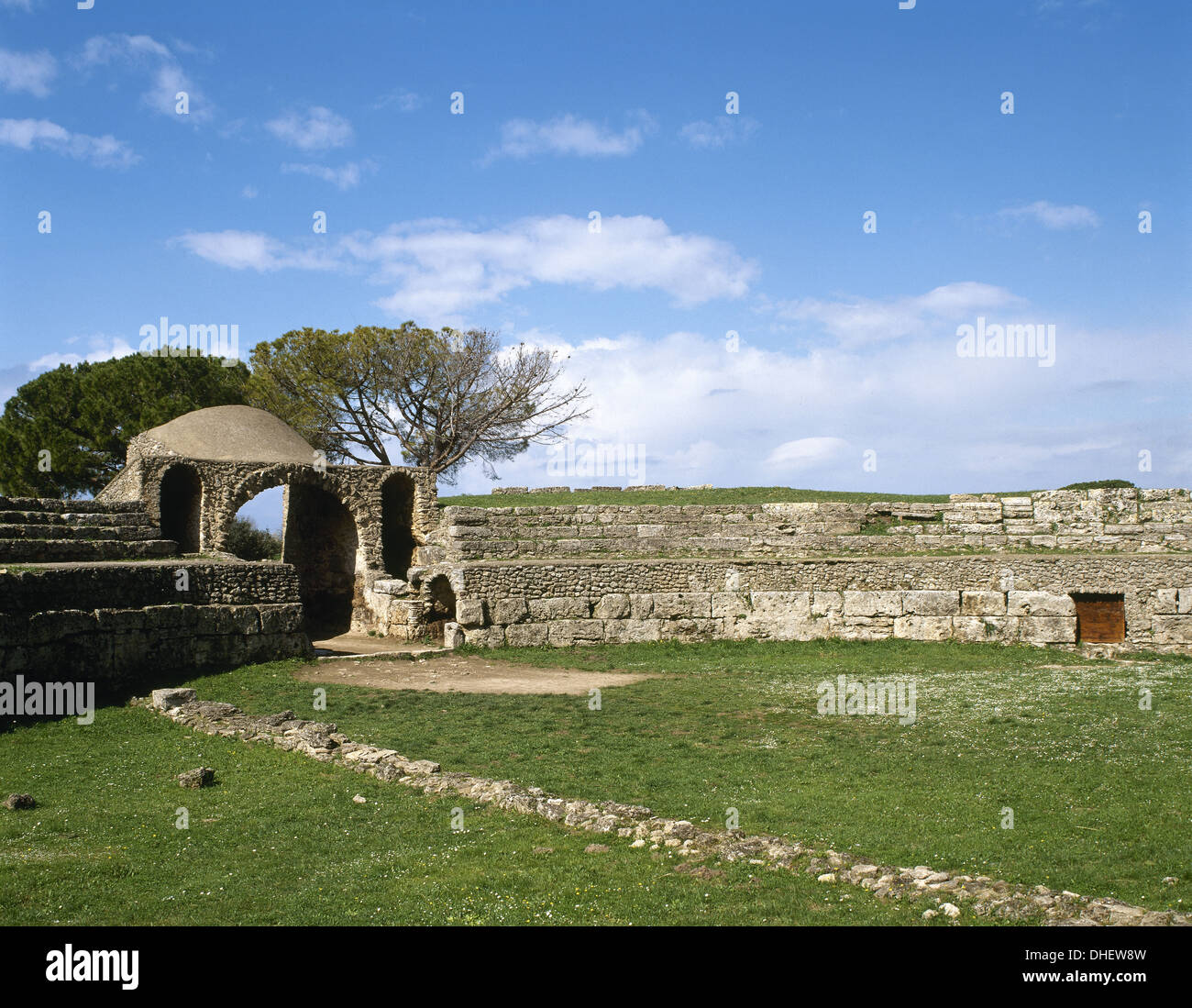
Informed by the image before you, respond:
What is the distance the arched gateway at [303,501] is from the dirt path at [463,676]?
5.43 metres

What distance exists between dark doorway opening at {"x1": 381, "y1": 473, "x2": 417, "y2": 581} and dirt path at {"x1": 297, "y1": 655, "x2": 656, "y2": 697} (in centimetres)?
906

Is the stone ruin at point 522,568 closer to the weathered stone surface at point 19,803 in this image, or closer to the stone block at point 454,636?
the stone block at point 454,636

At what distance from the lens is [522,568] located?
20.8 metres

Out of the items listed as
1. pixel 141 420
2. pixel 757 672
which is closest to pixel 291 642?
pixel 757 672

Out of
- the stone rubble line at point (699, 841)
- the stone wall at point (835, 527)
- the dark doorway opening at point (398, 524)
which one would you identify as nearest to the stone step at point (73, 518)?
the dark doorway opening at point (398, 524)

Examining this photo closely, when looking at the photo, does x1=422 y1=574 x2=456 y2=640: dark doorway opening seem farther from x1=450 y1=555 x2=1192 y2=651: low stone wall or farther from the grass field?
the grass field

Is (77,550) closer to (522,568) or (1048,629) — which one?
(522,568)

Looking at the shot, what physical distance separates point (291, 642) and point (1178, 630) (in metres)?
18.7

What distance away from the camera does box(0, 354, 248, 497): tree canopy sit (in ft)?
119

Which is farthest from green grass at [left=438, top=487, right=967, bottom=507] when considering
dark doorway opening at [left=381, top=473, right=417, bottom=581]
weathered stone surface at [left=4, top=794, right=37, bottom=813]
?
weathered stone surface at [left=4, top=794, right=37, bottom=813]

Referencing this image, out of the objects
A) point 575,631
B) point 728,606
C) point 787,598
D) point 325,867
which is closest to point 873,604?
point 787,598

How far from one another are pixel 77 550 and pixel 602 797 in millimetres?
13670

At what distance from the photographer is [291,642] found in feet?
59.1
